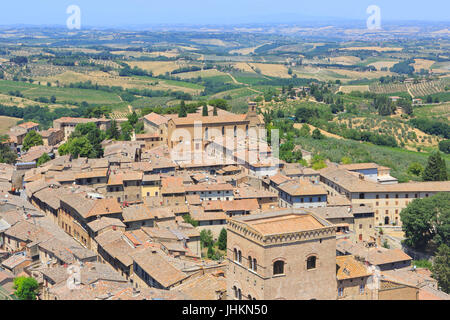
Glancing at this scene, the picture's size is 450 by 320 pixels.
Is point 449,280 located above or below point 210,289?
below

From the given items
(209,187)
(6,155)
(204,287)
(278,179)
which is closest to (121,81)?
(6,155)

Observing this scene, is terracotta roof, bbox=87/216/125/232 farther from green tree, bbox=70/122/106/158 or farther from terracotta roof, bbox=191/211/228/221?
green tree, bbox=70/122/106/158

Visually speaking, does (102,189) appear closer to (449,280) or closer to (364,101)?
(449,280)

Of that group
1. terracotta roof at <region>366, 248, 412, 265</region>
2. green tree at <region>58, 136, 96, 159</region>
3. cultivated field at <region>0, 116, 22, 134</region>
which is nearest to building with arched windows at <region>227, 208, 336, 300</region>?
terracotta roof at <region>366, 248, 412, 265</region>

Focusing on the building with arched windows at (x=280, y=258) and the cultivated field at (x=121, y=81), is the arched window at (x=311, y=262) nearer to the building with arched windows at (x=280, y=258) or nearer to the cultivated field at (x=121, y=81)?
the building with arched windows at (x=280, y=258)

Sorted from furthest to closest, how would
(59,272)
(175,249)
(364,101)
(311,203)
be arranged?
(364,101) < (311,203) < (175,249) < (59,272)

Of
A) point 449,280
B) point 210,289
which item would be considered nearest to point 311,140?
point 449,280

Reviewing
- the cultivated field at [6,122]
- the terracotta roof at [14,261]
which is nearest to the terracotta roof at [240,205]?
the terracotta roof at [14,261]
